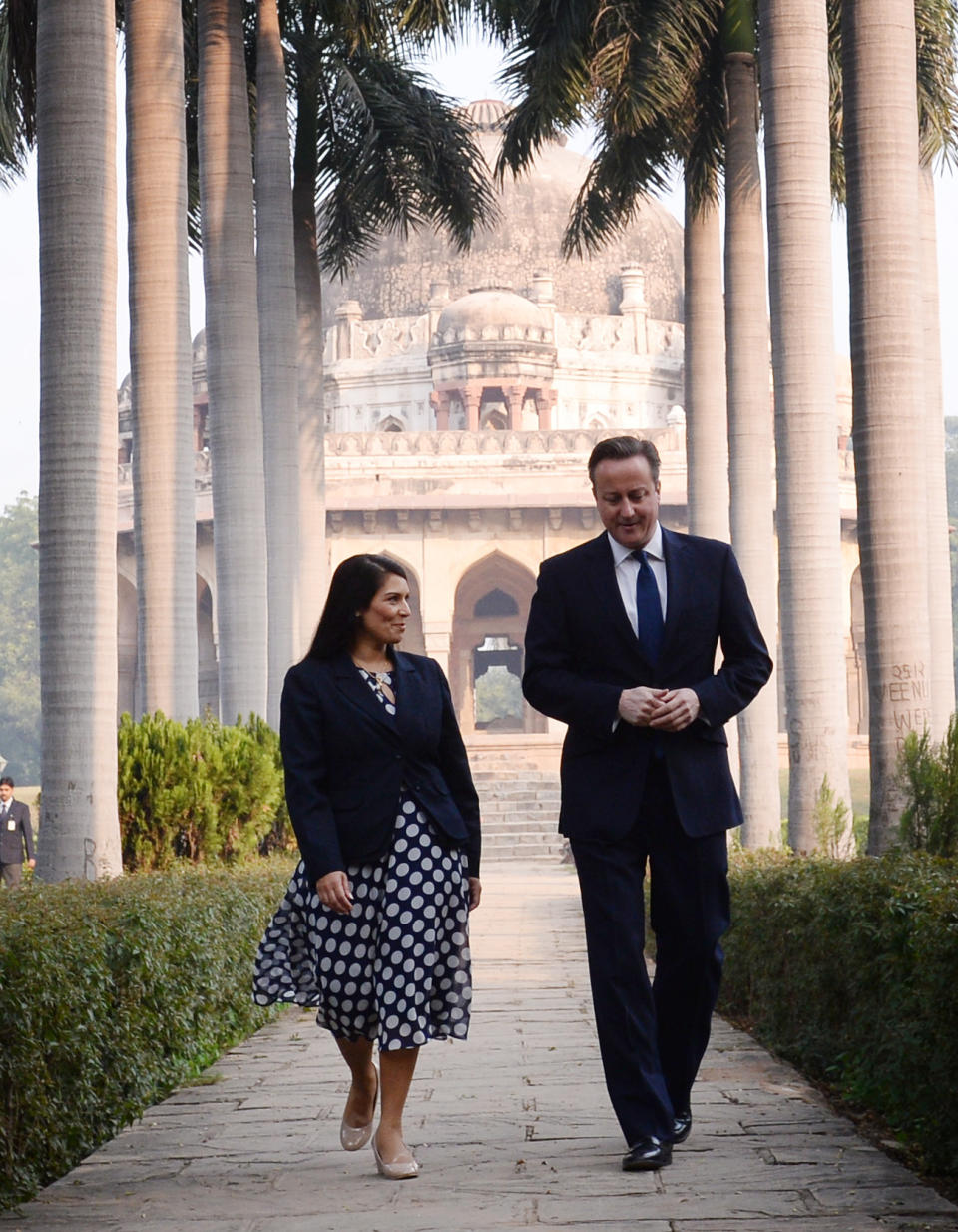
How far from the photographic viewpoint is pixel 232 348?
13633 millimetres

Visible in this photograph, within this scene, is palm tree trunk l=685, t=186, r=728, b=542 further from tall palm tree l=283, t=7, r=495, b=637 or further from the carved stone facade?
the carved stone facade

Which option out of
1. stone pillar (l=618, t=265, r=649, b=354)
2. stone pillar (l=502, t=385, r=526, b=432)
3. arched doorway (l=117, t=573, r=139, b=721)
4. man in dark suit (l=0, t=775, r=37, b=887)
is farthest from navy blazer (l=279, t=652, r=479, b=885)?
stone pillar (l=618, t=265, r=649, b=354)

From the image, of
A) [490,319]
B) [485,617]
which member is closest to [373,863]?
[485,617]

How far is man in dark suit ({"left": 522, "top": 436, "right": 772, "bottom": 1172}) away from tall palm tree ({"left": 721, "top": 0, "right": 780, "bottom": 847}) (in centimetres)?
949

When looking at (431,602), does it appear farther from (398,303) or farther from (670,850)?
(670,850)

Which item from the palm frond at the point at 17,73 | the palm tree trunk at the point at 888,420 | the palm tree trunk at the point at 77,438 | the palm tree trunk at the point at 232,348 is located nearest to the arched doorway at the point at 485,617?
the palm tree trunk at the point at 232,348

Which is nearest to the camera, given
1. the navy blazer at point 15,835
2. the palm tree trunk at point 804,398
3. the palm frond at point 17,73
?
the palm tree trunk at point 804,398

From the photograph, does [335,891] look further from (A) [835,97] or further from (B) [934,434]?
(A) [835,97]

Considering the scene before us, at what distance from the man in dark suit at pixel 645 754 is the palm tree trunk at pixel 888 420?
4756mm

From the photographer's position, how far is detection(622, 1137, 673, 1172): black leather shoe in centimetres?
395

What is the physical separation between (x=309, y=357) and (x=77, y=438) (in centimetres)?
915

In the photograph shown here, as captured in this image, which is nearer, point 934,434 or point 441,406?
point 934,434

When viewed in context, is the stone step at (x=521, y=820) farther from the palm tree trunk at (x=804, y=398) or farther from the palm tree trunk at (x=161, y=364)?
the palm tree trunk at (x=804, y=398)

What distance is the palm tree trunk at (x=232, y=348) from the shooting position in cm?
1349
